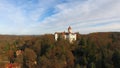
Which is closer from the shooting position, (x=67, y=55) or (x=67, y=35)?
(x=67, y=55)

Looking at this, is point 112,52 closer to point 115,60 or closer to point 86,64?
point 115,60

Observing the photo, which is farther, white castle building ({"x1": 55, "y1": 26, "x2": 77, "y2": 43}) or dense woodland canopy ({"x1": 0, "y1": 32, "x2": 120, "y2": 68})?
white castle building ({"x1": 55, "y1": 26, "x2": 77, "y2": 43})

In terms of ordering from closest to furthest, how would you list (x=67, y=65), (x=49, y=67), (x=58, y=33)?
(x=49, y=67) < (x=67, y=65) < (x=58, y=33)

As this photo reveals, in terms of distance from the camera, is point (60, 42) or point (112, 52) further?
point (60, 42)

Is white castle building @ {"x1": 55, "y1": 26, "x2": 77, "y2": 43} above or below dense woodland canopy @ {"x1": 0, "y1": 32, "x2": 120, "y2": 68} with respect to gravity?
above

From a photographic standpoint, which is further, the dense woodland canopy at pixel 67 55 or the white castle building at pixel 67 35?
the white castle building at pixel 67 35

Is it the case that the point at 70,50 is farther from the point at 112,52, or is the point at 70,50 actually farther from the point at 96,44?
the point at 112,52

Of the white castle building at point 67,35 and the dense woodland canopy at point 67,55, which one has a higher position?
the white castle building at point 67,35

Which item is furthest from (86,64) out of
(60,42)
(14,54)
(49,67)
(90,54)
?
(14,54)

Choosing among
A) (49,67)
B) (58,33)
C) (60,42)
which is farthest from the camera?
(58,33)

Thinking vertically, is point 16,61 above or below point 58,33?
below

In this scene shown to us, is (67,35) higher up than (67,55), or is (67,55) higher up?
(67,35)
